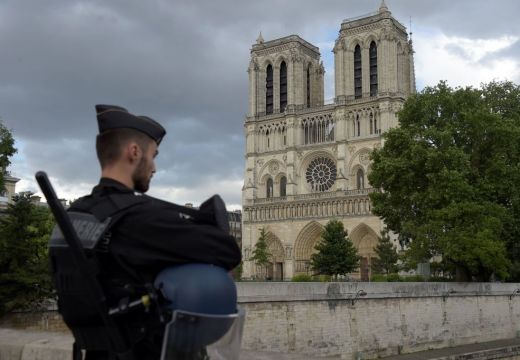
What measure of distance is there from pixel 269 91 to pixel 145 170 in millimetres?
60974

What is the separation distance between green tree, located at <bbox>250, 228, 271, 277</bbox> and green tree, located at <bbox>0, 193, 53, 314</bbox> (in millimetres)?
38997

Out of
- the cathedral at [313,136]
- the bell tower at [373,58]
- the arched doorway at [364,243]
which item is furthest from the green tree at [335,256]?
the bell tower at [373,58]

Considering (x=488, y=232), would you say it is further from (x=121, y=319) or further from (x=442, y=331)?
(x=121, y=319)

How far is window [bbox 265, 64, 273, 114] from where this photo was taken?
62.3 m

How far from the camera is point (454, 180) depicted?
25297 mm

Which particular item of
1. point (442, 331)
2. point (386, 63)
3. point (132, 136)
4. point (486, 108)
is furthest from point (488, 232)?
point (386, 63)

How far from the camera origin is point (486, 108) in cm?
2827

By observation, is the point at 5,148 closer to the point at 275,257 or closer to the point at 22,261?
the point at 22,261

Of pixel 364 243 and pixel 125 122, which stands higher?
pixel 364 243

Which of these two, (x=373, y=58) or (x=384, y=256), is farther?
(x=373, y=58)

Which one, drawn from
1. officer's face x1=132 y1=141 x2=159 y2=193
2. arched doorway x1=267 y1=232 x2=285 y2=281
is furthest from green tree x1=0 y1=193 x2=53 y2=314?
arched doorway x1=267 y1=232 x2=285 y2=281

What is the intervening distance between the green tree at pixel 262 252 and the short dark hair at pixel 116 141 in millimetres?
53108

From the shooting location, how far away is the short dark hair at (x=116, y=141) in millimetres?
2111

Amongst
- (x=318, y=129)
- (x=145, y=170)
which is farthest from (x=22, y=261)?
(x=318, y=129)
